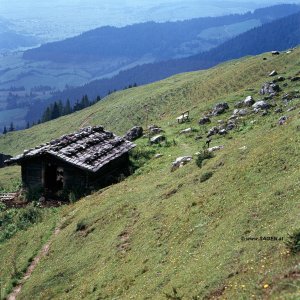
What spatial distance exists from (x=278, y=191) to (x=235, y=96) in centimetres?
5119

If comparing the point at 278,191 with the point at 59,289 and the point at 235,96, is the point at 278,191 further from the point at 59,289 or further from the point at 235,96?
the point at 235,96

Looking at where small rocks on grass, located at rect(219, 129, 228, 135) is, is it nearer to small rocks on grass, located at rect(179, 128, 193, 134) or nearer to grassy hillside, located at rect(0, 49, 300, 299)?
small rocks on grass, located at rect(179, 128, 193, 134)

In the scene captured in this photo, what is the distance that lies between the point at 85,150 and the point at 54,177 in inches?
194

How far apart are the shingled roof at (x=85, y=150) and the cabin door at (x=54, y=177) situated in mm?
1901

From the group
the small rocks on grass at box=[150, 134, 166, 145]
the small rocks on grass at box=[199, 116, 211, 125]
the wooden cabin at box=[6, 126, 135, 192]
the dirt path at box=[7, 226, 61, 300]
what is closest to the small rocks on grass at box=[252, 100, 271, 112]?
the small rocks on grass at box=[199, 116, 211, 125]

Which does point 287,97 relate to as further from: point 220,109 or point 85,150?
point 85,150

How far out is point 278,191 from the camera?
2042cm

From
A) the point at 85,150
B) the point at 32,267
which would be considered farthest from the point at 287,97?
the point at 32,267

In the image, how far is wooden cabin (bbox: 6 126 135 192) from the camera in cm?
4184

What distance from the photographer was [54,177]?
46.6 metres

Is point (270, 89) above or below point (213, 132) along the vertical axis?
above

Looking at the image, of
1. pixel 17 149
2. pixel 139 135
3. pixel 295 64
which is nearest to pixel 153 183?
pixel 139 135

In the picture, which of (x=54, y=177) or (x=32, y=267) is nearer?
(x=32, y=267)

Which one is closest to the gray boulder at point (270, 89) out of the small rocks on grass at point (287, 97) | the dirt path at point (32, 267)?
the small rocks on grass at point (287, 97)
